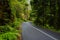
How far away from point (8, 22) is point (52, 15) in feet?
57.4

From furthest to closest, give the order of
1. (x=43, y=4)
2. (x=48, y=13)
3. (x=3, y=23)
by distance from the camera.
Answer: (x=43, y=4), (x=48, y=13), (x=3, y=23)

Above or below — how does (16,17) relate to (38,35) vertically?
below

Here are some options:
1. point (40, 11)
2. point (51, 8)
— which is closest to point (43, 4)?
point (40, 11)

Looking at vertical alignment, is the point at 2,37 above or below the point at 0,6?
below

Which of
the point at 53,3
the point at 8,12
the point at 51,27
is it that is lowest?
the point at 51,27

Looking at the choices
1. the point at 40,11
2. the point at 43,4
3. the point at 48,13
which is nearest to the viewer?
the point at 48,13

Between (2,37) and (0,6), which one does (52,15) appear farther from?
(2,37)

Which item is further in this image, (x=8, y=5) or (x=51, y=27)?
(x=51, y=27)

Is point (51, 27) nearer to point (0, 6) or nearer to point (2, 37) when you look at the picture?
point (0, 6)

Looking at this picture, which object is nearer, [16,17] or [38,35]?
[38,35]

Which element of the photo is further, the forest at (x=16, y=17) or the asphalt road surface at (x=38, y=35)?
the asphalt road surface at (x=38, y=35)

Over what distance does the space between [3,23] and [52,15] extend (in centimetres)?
1812

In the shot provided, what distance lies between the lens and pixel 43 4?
3475cm

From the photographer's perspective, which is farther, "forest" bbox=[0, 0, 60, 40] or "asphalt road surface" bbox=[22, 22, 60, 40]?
"asphalt road surface" bbox=[22, 22, 60, 40]
